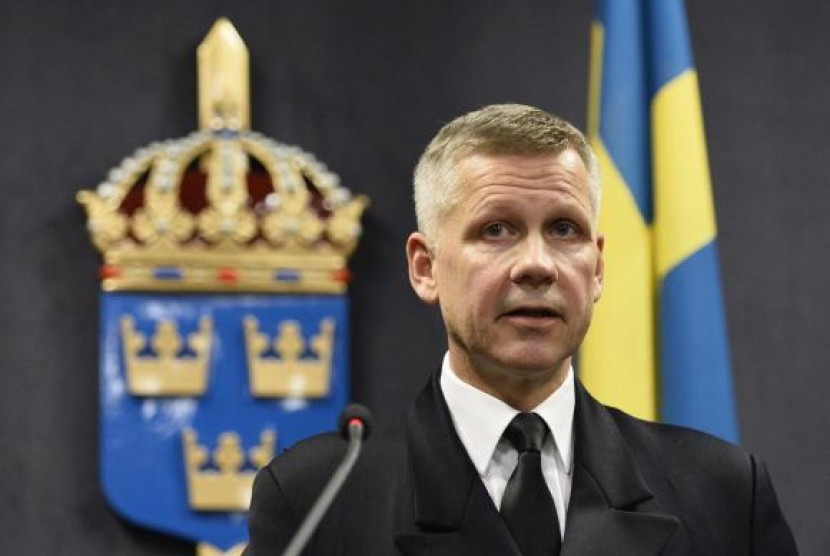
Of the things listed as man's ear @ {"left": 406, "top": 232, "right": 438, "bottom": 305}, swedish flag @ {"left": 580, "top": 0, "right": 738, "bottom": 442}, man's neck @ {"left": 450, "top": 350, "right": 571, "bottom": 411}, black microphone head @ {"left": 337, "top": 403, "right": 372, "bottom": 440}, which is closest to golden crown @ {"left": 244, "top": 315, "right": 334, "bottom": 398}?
swedish flag @ {"left": 580, "top": 0, "right": 738, "bottom": 442}

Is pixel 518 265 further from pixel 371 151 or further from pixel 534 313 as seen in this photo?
pixel 371 151

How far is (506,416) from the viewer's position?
125 centimetres

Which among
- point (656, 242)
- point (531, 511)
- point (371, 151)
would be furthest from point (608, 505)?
point (371, 151)

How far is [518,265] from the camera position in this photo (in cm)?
Answer: 122

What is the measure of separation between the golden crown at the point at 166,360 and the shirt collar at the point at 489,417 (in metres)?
1.13

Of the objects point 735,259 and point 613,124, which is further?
point 735,259

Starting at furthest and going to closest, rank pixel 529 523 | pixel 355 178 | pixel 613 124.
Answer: pixel 355 178
pixel 613 124
pixel 529 523

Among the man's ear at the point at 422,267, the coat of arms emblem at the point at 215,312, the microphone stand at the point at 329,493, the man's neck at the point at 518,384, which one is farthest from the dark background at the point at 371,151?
the microphone stand at the point at 329,493

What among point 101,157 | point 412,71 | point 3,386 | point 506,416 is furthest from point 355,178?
point 506,416

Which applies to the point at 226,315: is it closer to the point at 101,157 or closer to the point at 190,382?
the point at 190,382

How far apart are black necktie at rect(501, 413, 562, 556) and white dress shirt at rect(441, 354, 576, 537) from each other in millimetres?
19

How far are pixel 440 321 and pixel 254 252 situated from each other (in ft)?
1.25

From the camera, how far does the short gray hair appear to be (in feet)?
4.26

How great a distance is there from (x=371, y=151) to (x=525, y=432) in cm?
134
